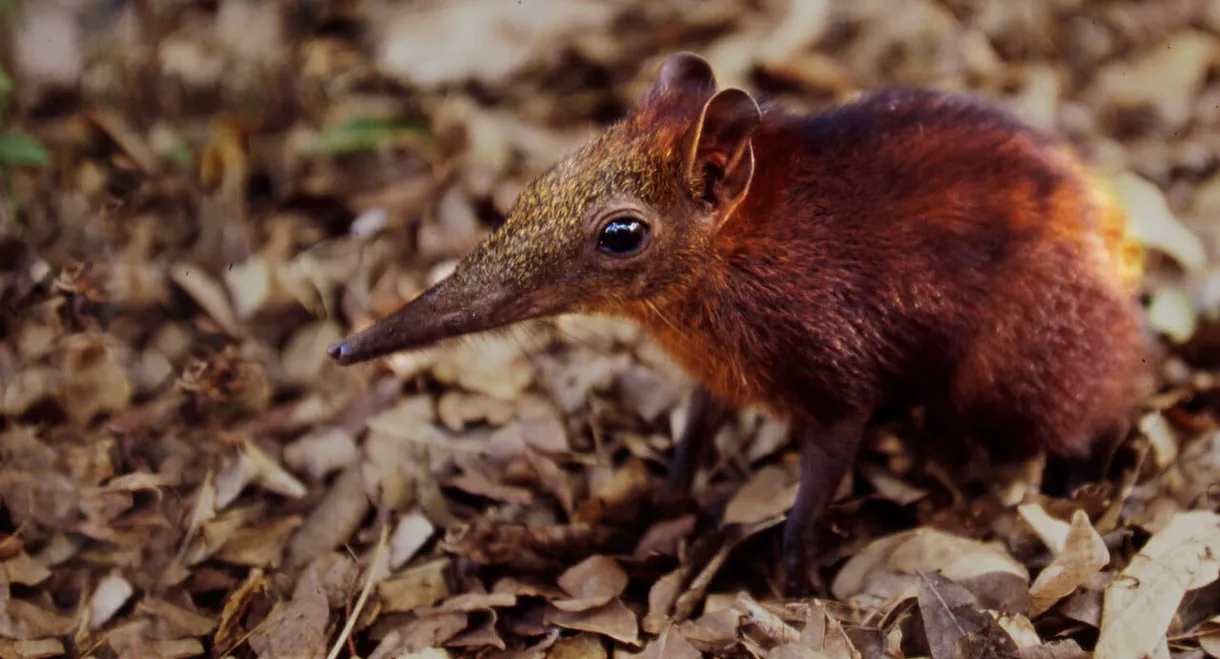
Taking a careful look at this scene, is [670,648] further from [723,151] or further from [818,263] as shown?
[723,151]

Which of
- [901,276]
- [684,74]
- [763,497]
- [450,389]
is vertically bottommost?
[763,497]

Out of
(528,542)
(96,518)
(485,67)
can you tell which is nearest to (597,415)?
(528,542)

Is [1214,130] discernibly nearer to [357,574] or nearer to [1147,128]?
[1147,128]

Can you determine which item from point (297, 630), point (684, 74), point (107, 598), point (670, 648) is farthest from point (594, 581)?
point (684, 74)

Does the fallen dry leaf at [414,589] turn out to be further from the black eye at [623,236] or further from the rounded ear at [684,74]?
the rounded ear at [684,74]

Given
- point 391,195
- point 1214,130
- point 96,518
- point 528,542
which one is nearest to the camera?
point 96,518

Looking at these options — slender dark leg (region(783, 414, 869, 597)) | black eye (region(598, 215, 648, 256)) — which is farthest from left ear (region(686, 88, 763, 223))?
slender dark leg (region(783, 414, 869, 597))

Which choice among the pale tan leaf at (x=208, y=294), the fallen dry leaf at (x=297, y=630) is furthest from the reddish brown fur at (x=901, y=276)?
the pale tan leaf at (x=208, y=294)
